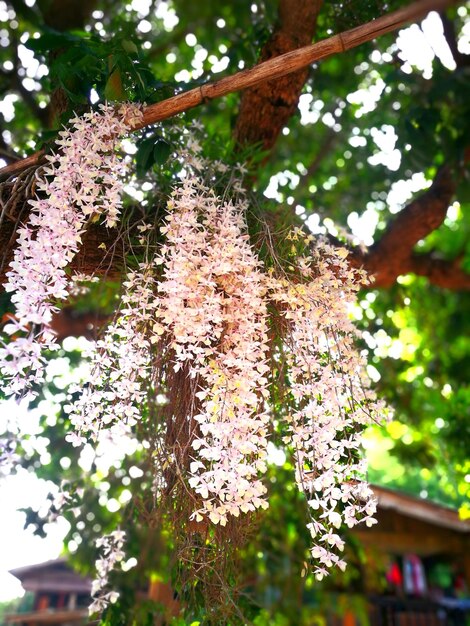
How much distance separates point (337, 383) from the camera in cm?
144

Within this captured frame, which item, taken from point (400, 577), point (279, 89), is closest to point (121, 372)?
point (279, 89)

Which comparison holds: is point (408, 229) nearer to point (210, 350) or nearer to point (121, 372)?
point (210, 350)

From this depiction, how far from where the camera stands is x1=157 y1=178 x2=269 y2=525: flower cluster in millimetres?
1217

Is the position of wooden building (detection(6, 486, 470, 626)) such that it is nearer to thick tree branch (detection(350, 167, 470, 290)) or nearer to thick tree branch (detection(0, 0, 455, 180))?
thick tree branch (detection(350, 167, 470, 290))

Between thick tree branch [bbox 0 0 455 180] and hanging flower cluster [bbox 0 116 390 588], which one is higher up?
thick tree branch [bbox 0 0 455 180]

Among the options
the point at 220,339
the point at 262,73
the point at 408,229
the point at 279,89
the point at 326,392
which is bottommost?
the point at 326,392

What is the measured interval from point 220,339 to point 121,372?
0.87ft

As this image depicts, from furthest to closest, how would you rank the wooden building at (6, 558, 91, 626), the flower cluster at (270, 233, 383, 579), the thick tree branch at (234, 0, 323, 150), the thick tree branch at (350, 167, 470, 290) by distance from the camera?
the wooden building at (6, 558, 91, 626)
the thick tree branch at (350, 167, 470, 290)
the thick tree branch at (234, 0, 323, 150)
the flower cluster at (270, 233, 383, 579)

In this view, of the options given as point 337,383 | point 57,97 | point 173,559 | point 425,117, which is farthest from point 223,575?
point 425,117

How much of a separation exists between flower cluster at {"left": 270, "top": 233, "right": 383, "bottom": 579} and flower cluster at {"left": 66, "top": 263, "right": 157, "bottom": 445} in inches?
14.2

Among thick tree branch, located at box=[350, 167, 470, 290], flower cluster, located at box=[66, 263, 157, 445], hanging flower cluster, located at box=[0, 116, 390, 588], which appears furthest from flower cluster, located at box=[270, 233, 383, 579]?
thick tree branch, located at box=[350, 167, 470, 290]

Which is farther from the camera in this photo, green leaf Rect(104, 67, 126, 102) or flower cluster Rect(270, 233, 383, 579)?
green leaf Rect(104, 67, 126, 102)

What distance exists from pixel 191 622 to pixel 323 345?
0.99 m

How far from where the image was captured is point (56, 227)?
4.37 feet
